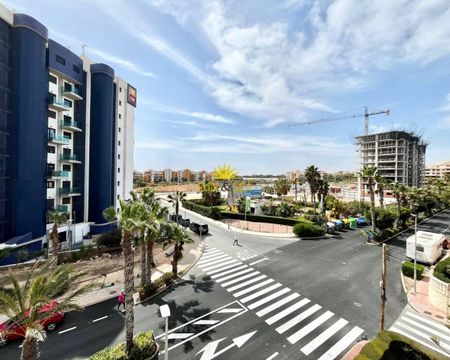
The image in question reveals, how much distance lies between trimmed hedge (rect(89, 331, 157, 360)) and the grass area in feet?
36.9

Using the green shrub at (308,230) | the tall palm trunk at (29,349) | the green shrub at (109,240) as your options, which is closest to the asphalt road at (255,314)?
the tall palm trunk at (29,349)

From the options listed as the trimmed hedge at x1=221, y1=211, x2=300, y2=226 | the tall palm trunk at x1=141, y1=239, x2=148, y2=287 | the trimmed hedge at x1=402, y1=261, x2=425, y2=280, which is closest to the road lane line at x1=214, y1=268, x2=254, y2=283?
the tall palm trunk at x1=141, y1=239, x2=148, y2=287

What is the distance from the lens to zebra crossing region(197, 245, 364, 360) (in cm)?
1402

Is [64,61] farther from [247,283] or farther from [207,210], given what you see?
[247,283]

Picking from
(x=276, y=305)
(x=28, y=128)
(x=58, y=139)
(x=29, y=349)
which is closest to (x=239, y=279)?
(x=276, y=305)

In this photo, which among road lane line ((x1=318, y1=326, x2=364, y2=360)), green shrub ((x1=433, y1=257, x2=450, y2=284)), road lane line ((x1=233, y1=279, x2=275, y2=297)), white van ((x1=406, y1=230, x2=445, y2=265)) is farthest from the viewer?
white van ((x1=406, y1=230, x2=445, y2=265))

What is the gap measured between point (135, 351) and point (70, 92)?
38.6m

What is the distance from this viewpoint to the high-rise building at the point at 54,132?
28641 mm

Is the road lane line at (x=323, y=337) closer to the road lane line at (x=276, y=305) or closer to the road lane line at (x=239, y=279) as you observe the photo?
the road lane line at (x=276, y=305)

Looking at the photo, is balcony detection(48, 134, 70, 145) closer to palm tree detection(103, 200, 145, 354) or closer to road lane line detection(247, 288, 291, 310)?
palm tree detection(103, 200, 145, 354)

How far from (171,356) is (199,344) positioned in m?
1.80

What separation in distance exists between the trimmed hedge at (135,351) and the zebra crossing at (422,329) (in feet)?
53.0

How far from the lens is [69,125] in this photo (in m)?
35.9

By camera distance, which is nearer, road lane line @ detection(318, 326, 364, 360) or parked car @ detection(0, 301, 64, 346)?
parked car @ detection(0, 301, 64, 346)
